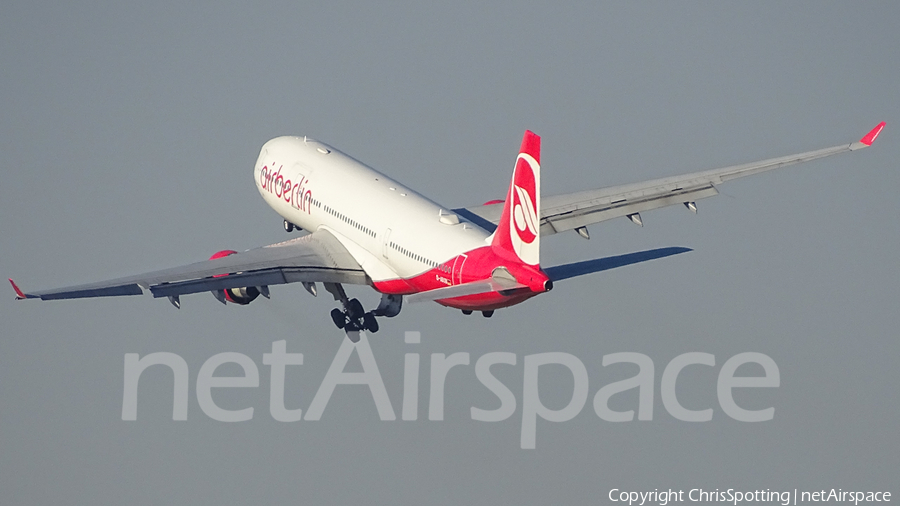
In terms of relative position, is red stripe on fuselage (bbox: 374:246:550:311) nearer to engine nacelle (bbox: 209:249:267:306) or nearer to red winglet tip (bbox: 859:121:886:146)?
engine nacelle (bbox: 209:249:267:306)

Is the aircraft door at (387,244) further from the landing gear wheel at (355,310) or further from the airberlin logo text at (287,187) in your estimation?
the airberlin logo text at (287,187)

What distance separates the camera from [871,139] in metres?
93.8

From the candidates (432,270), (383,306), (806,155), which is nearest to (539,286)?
(432,270)

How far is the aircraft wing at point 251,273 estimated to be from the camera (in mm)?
84812

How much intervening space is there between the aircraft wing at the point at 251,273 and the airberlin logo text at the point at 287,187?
3081 millimetres

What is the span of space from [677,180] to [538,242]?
16117 mm

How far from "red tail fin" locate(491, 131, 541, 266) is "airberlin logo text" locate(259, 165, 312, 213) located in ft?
62.9

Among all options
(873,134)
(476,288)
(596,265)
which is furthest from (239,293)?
(873,134)

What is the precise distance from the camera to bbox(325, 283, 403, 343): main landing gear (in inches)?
3701

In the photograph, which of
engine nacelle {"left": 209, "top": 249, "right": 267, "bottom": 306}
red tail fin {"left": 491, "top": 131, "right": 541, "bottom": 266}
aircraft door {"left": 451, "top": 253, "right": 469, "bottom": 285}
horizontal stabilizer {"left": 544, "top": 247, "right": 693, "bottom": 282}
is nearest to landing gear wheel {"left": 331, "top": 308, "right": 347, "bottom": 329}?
engine nacelle {"left": 209, "top": 249, "right": 267, "bottom": 306}

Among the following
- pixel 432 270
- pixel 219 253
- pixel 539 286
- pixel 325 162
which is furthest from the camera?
pixel 325 162

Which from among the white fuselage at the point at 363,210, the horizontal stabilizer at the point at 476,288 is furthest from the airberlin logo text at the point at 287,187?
the horizontal stabilizer at the point at 476,288

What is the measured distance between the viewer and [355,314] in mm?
94688

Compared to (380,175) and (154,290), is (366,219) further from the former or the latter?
(154,290)
